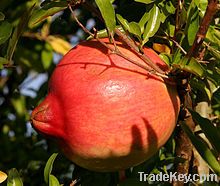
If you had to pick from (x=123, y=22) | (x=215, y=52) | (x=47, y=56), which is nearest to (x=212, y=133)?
(x=215, y=52)

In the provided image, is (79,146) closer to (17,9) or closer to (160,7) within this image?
(160,7)

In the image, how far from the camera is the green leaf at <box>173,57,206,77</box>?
1062 mm

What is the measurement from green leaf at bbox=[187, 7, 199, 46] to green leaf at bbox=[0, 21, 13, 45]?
427mm

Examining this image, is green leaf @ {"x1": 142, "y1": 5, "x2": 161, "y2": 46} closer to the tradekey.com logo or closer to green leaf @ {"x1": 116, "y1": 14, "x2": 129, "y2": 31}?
green leaf @ {"x1": 116, "y1": 14, "x2": 129, "y2": 31}

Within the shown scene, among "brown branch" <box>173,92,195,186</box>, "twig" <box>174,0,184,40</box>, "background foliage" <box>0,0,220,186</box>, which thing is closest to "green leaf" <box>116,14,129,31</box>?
"background foliage" <box>0,0,220,186</box>

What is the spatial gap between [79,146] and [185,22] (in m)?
0.35

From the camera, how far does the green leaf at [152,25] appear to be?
3.77 ft

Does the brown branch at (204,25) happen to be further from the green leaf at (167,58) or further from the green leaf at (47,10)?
the green leaf at (47,10)

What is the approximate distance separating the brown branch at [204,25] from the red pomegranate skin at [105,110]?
0.32 ft

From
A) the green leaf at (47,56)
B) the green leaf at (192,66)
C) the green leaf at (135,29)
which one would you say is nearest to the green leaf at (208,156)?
the green leaf at (192,66)

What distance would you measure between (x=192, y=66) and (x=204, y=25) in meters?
0.11

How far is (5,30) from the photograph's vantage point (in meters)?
1.28

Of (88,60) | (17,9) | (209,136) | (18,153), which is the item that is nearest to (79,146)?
(88,60)

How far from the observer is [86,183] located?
1.35 m
